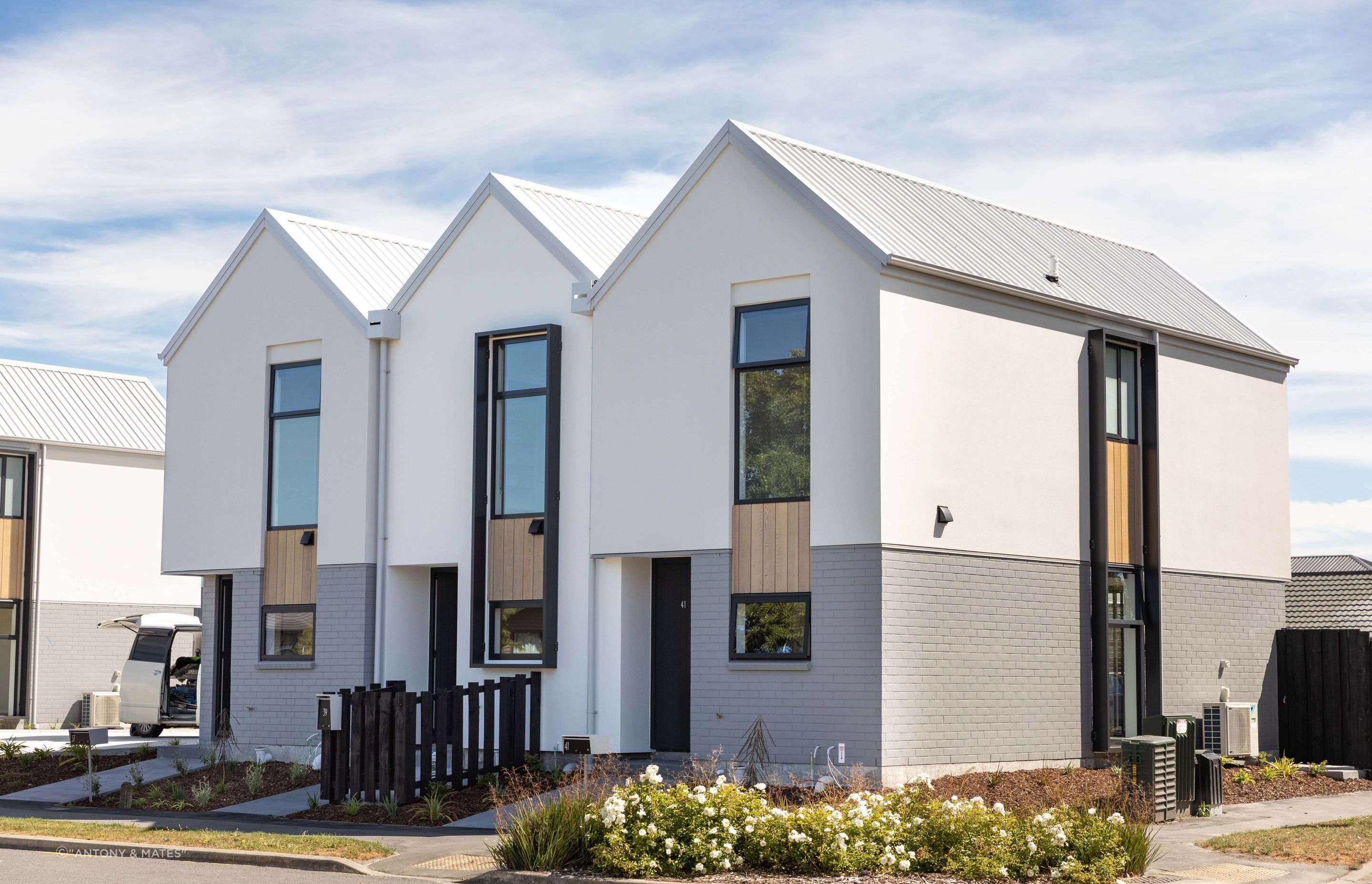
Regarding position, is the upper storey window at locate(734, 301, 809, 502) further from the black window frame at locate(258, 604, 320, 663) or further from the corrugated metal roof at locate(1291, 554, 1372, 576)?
the corrugated metal roof at locate(1291, 554, 1372, 576)

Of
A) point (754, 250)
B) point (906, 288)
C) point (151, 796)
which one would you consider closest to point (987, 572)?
point (906, 288)

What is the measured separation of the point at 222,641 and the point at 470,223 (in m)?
8.18

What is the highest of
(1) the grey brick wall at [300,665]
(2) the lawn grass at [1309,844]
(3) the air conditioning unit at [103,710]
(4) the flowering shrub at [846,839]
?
(1) the grey brick wall at [300,665]

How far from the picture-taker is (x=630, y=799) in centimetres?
1309

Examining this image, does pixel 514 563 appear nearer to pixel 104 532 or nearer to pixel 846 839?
pixel 846 839

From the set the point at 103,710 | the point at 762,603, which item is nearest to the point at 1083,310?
the point at 762,603

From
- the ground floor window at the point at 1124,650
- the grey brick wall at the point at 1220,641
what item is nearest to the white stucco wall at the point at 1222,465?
the grey brick wall at the point at 1220,641

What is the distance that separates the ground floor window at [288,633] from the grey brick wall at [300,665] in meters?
0.14

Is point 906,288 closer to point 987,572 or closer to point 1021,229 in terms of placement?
point 987,572

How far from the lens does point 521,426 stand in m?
21.0

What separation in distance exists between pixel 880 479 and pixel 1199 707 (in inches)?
300

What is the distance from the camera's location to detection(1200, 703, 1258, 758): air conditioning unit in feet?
69.7

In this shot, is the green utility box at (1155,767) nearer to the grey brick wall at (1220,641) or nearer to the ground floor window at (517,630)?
the grey brick wall at (1220,641)

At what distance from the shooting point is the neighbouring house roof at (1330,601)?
25016mm
